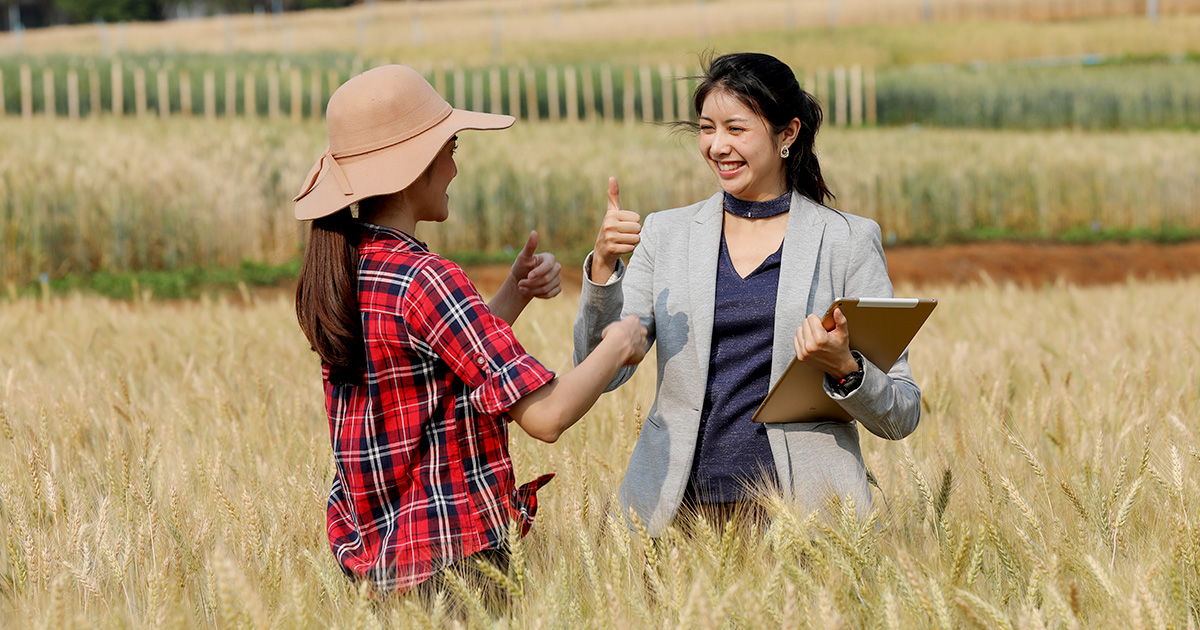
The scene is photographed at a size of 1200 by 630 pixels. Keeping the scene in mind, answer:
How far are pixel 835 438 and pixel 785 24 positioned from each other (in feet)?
151

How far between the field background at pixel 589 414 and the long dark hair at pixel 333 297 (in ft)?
1.27

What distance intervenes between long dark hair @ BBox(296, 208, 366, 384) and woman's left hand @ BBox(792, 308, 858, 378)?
824 millimetres

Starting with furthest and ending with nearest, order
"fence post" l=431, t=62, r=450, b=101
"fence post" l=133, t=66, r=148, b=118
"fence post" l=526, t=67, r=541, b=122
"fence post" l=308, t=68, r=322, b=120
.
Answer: "fence post" l=431, t=62, r=450, b=101, "fence post" l=526, t=67, r=541, b=122, "fence post" l=308, t=68, r=322, b=120, "fence post" l=133, t=66, r=148, b=118

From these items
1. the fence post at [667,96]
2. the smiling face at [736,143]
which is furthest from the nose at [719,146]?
the fence post at [667,96]

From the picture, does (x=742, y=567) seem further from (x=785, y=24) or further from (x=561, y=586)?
(x=785, y=24)

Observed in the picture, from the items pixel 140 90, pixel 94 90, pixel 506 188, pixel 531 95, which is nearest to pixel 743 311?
pixel 506 188

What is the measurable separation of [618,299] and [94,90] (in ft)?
69.4

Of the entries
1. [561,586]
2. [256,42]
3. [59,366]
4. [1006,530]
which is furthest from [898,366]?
[256,42]

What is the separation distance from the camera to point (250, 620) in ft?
5.33

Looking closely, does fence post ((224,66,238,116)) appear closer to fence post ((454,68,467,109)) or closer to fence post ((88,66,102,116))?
fence post ((88,66,102,116))

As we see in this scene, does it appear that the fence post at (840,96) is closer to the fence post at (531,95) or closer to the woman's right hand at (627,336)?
the fence post at (531,95)

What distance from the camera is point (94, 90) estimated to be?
67.2ft

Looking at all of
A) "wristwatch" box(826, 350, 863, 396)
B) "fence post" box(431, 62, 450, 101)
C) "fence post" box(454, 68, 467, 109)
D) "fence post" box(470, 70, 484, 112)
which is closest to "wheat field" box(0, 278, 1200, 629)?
"wristwatch" box(826, 350, 863, 396)

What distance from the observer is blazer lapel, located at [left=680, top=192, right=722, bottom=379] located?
89.8 inches
